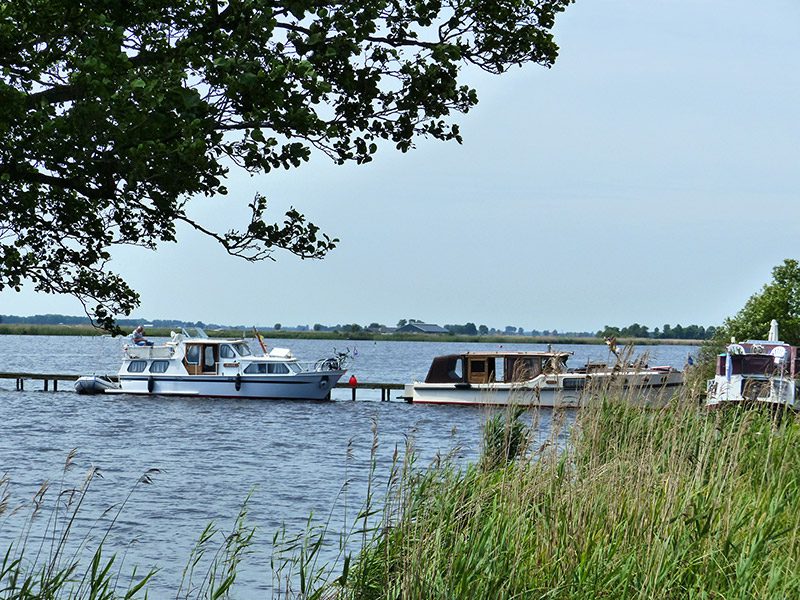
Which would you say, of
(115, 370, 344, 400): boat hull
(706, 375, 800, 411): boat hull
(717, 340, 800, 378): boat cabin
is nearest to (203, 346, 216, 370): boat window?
(115, 370, 344, 400): boat hull

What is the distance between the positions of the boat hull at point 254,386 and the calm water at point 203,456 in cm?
53

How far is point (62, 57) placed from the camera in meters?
7.95

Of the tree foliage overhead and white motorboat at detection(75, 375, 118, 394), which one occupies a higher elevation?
the tree foliage overhead

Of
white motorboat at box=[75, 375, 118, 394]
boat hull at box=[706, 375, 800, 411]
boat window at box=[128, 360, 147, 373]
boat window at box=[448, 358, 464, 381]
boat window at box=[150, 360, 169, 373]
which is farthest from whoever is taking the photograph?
white motorboat at box=[75, 375, 118, 394]

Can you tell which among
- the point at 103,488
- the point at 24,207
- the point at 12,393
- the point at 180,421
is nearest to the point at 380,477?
the point at 103,488

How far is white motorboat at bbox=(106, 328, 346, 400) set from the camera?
50.1 m

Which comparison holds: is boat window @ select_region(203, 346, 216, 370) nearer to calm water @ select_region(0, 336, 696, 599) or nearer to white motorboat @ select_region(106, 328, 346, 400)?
white motorboat @ select_region(106, 328, 346, 400)

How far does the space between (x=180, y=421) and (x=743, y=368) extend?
67.1 ft

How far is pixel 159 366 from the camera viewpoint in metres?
52.0

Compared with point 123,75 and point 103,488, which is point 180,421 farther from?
point 123,75

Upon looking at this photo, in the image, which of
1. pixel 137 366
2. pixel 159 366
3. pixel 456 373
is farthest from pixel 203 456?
pixel 137 366

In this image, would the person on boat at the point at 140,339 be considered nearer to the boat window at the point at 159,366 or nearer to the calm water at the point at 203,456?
the boat window at the point at 159,366

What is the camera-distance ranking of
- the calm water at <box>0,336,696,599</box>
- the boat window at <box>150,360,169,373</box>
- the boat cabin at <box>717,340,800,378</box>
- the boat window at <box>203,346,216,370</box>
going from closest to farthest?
the calm water at <box>0,336,696,599</box> < the boat cabin at <box>717,340,800,378</box> < the boat window at <box>203,346,216,370</box> < the boat window at <box>150,360,169,373</box>

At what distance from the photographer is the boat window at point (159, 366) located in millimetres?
51688
